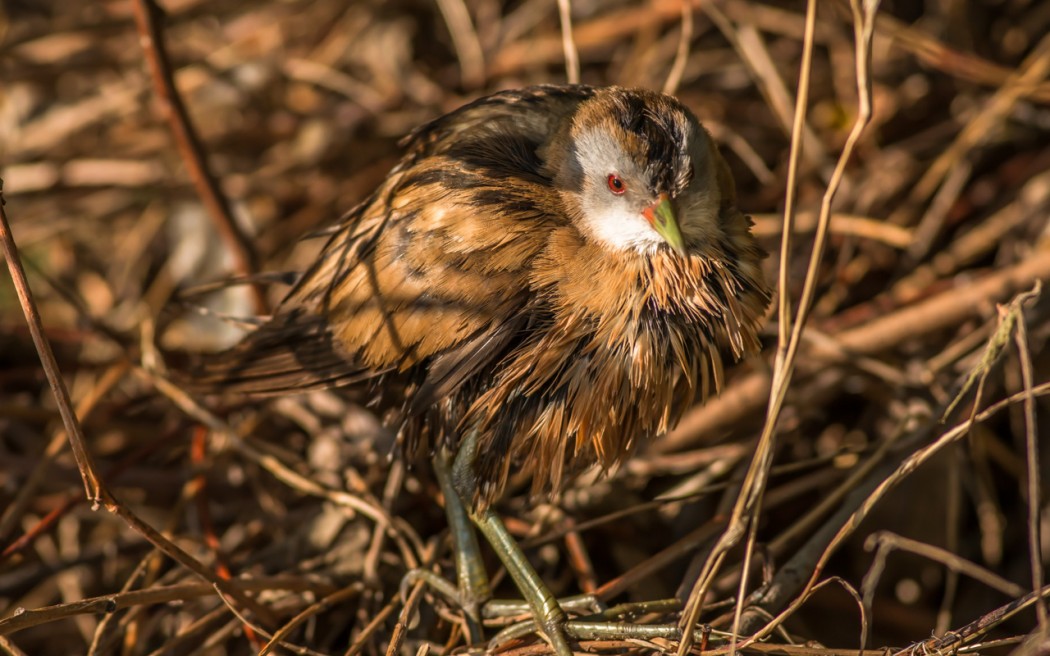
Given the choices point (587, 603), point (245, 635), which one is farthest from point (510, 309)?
point (245, 635)

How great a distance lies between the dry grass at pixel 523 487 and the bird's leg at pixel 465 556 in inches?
2.9

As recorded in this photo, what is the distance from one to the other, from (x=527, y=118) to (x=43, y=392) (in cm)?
225

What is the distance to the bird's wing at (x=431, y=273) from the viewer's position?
7.62 feet

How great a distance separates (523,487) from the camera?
3.16 meters

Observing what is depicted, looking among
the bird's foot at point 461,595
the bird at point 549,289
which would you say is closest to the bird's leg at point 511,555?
the bird at point 549,289

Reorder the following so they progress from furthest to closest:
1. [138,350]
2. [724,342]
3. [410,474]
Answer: [138,350] → [410,474] → [724,342]

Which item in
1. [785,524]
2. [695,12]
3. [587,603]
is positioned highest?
[695,12]

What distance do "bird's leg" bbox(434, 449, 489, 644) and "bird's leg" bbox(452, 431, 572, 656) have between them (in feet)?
0.16

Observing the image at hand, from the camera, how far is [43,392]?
364 centimetres

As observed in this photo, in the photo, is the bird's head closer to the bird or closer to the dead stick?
the bird

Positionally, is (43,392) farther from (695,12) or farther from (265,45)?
(695,12)

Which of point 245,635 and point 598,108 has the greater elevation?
point 598,108

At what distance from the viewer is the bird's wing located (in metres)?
2.32

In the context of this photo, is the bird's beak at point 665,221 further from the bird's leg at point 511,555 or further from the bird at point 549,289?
the bird's leg at point 511,555
